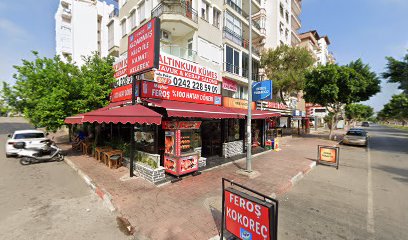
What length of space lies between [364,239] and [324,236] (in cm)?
87

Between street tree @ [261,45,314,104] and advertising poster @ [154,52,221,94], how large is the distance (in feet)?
45.5

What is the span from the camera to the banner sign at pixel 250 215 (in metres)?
2.88

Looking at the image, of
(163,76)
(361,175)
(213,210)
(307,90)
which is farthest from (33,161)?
(307,90)

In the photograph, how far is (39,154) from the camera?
34.6ft

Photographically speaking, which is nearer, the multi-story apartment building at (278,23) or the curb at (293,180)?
→ the curb at (293,180)

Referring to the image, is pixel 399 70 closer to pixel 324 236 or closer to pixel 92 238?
pixel 324 236

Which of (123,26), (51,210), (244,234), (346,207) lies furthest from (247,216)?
(123,26)

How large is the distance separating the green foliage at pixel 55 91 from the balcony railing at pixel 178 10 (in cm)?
576

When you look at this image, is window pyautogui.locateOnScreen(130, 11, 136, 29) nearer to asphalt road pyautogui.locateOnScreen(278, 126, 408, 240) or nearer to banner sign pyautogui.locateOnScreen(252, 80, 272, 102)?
banner sign pyautogui.locateOnScreen(252, 80, 272, 102)

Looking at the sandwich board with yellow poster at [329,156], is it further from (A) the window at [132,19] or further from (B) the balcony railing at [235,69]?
(A) the window at [132,19]

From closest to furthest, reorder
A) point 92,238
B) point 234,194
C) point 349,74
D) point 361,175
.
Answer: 1. point 234,194
2. point 92,238
3. point 361,175
4. point 349,74

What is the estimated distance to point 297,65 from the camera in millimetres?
22938

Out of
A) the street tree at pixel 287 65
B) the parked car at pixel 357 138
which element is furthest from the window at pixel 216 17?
the parked car at pixel 357 138

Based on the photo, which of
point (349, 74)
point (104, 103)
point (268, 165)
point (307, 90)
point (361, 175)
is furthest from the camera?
point (307, 90)
